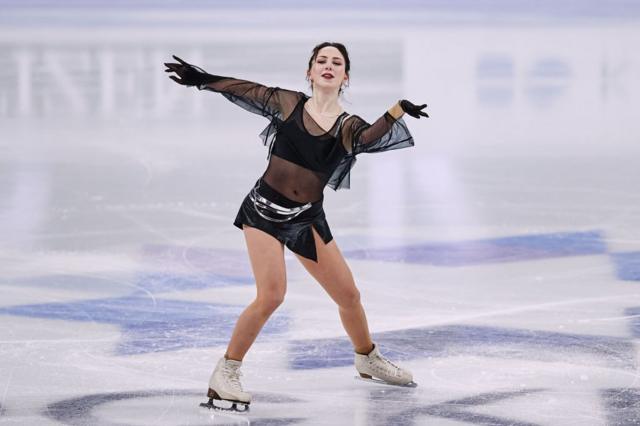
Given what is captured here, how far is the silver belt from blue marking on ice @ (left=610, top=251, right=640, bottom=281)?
2498 mm

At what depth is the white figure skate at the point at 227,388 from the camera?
4684 millimetres

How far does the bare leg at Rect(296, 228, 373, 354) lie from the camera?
16.1 ft

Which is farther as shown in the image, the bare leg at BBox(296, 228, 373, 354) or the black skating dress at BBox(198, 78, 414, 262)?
the bare leg at BBox(296, 228, 373, 354)

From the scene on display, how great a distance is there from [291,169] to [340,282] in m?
0.47

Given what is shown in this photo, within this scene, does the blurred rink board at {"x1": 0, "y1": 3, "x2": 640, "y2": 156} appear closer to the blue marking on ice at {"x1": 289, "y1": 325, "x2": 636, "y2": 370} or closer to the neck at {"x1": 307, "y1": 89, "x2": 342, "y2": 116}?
the blue marking on ice at {"x1": 289, "y1": 325, "x2": 636, "y2": 370}

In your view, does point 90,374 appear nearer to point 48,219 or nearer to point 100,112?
point 48,219

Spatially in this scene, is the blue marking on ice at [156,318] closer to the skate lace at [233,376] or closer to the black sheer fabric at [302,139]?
the skate lace at [233,376]

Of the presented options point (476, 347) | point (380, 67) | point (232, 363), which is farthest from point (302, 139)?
point (380, 67)

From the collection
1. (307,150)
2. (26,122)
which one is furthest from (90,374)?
(26,122)

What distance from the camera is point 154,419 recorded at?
15.0ft

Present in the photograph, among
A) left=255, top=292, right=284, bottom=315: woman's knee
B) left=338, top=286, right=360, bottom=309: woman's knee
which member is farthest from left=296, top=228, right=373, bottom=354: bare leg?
left=255, top=292, right=284, bottom=315: woman's knee

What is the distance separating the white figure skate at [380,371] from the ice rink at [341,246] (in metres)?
0.05

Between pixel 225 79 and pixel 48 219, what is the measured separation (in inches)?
139

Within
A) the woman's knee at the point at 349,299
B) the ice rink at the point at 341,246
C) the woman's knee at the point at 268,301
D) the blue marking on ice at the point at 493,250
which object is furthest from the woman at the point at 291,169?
the blue marking on ice at the point at 493,250
